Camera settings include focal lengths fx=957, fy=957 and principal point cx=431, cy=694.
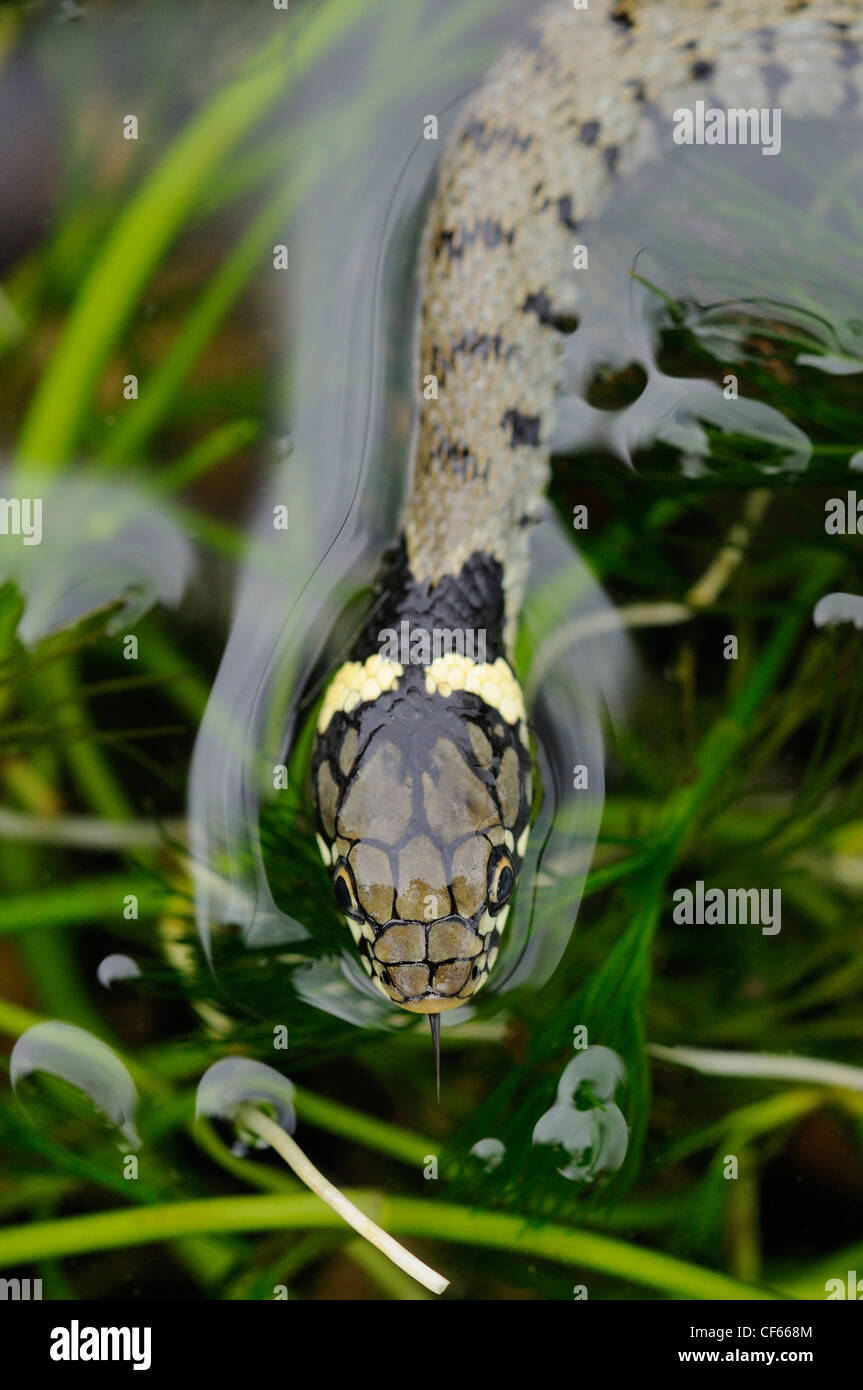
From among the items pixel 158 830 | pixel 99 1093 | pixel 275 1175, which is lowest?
pixel 275 1175

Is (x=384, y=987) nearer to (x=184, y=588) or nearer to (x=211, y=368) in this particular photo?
(x=184, y=588)

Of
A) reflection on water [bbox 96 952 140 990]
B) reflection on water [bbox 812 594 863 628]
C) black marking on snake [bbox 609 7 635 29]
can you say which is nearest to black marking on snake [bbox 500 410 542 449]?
reflection on water [bbox 812 594 863 628]

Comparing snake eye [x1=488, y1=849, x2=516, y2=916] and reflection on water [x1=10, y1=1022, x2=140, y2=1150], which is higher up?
snake eye [x1=488, y1=849, x2=516, y2=916]

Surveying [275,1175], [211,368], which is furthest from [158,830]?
[211,368]

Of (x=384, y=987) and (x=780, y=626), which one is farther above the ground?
(x=780, y=626)

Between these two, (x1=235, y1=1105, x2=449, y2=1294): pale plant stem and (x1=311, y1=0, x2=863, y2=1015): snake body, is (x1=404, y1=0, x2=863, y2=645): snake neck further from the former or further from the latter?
(x1=235, y1=1105, x2=449, y2=1294): pale plant stem
